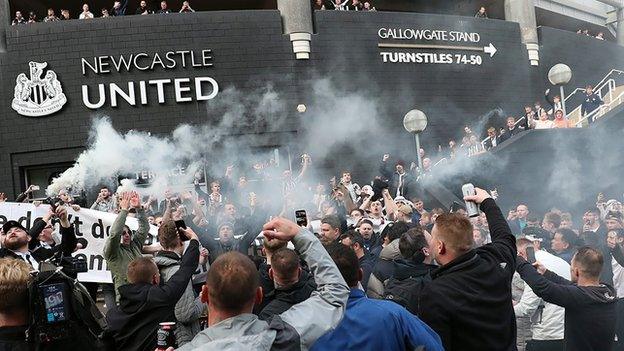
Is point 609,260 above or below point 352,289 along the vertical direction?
below

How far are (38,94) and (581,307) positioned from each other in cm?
1641

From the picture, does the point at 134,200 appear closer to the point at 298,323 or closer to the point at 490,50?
the point at 298,323

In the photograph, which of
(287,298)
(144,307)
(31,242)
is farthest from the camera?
(31,242)

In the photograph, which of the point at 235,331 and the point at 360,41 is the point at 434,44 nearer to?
the point at 360,41

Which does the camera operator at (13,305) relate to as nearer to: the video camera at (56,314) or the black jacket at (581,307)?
the video camera at (56,314)

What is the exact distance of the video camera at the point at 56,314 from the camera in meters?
3.20

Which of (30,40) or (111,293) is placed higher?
(30,40)

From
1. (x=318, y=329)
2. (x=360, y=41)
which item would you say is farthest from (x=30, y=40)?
(x=318, y=329)

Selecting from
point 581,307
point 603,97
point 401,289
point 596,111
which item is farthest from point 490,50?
point 401,289

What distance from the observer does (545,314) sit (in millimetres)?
5789

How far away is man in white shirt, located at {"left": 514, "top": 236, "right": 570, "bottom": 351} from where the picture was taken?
18.7 ft

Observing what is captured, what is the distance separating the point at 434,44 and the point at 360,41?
2.52 metres

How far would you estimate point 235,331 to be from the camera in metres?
2.44

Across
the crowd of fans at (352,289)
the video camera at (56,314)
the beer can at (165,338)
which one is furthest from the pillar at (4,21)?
the beer can at (165,338)
